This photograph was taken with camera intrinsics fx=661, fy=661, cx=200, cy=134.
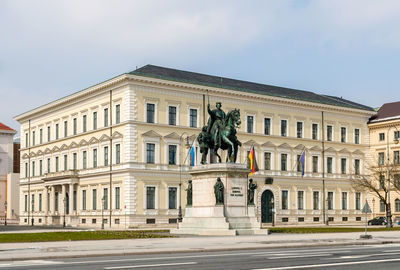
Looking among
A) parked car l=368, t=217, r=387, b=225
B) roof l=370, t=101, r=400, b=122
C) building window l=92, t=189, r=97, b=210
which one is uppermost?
roof l=370, t=101, r=400, b=122

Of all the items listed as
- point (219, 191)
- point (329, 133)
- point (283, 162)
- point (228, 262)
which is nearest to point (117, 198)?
point (283, 162)

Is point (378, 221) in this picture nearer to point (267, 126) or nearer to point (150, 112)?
point (267, 126)

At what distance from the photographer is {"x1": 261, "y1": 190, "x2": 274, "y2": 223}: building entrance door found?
84438 mm

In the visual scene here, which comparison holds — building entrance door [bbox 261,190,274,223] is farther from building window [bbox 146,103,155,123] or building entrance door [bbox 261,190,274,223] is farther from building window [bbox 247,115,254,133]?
building window [bbox 146,103,155,123]

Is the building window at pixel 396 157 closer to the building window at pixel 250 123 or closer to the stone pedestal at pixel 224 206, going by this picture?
the building window at pixel 250 123

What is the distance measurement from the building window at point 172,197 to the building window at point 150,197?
2.01 meters

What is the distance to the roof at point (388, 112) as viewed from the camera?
96250 millimetres

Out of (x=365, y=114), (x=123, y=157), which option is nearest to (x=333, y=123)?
(x=365, y=114)

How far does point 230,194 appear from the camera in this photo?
41.5 metres

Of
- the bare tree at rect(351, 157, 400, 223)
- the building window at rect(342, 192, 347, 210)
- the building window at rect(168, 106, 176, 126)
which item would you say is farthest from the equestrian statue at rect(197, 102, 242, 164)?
the building window at rect(342, 192, 347, 210)

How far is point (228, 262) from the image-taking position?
2197 cm

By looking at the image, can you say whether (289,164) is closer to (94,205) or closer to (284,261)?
(94,205)

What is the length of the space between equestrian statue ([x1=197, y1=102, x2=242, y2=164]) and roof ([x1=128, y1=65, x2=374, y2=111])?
32019mm

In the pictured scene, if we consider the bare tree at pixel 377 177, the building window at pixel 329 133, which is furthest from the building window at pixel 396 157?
the building window at pixel 329 133
